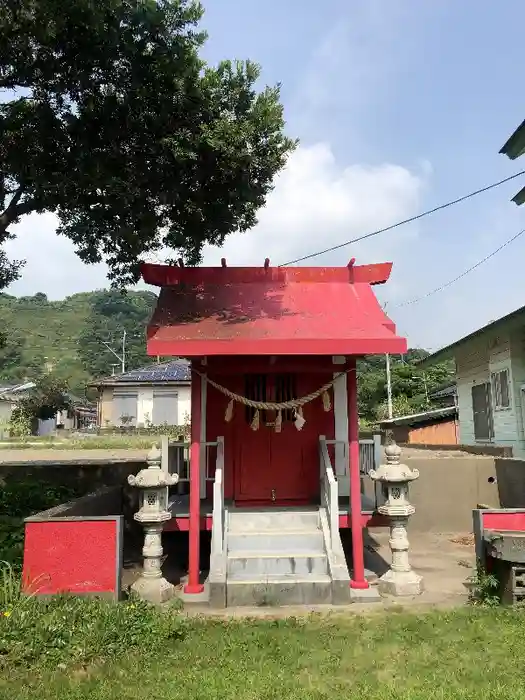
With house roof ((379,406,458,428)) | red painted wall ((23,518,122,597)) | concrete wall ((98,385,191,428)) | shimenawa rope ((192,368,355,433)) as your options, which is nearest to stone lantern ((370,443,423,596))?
shimenawa rope ((192,368,355,433))

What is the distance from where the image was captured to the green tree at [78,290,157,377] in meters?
97.2

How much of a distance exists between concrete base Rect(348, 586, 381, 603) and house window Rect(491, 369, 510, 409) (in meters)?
6.76

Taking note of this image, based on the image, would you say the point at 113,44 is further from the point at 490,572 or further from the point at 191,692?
the point at 490,572

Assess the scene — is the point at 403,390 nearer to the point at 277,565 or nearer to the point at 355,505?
the point at 355,505

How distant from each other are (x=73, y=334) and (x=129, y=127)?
118 metres

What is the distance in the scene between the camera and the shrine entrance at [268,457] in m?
9.48

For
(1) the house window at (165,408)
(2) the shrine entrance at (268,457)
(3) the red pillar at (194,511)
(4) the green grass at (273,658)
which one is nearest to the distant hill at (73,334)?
(1) the house window at (165,408)

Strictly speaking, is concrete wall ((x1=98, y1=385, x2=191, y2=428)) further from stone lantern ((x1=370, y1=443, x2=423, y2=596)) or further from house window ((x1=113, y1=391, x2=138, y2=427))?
stone lantern ((x1=370, y1=443, x2=423, y2=596))

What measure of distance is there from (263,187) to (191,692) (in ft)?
24.9

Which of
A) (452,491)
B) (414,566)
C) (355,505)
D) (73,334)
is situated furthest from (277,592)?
(73,334)

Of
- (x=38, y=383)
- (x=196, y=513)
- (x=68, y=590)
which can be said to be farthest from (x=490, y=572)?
(x=38, y=383)

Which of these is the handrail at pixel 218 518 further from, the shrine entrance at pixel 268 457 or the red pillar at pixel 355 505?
the red pillar at pixel 355 505

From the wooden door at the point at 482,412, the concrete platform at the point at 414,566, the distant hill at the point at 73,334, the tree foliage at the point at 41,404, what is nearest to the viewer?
the concrete platform at the point at 414,566

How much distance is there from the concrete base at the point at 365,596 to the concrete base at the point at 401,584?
194 mm
